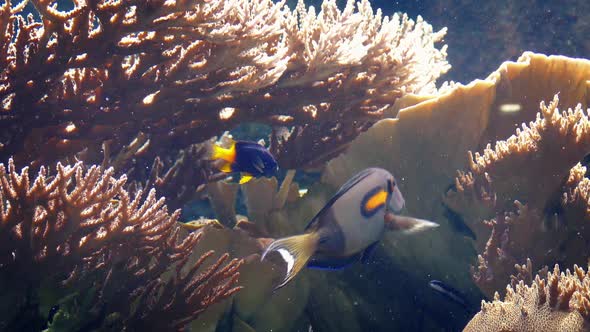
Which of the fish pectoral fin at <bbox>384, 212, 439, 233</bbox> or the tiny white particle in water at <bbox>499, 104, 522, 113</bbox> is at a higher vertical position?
the tiny white particle in water at <bbox>499, 104, 522, 113</bbox>

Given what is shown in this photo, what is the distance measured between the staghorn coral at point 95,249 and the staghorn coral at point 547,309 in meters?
1.45

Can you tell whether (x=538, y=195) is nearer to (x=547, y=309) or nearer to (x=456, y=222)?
(x=456, y=222)

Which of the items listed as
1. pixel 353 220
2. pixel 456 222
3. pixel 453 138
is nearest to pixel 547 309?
pixel 353 220

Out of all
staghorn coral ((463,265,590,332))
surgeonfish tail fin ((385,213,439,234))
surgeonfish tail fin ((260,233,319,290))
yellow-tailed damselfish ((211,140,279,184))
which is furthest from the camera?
yellow-tailed damselfish ((211,140,279,184))

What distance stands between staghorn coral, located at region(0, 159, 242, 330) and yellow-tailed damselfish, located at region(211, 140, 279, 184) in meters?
0.71

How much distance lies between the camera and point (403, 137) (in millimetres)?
3340

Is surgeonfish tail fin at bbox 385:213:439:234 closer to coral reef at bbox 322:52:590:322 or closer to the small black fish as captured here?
coral reef at bbox 322:52:590:322

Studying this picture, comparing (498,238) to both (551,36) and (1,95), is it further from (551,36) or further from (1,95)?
(551,36)

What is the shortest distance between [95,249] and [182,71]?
121 cm

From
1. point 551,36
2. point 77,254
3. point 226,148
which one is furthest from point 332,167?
point 551,36

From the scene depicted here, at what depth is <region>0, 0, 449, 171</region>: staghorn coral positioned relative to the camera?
231cm

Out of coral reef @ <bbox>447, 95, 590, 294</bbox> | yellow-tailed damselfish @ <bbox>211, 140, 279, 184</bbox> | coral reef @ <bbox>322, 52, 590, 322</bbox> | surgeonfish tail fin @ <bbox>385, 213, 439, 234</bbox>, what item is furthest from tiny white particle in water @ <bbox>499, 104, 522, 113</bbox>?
yellow-tailed damselfish @ <bbox>211, 140, 279, 184</bbox>

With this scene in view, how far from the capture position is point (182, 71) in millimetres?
2734

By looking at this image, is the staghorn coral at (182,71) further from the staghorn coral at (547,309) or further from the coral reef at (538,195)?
the staghorn coral at (547,309)
